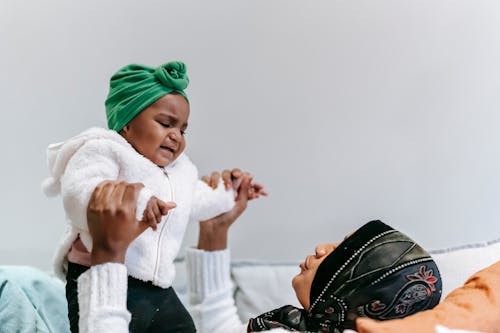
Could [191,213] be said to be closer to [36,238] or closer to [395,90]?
[36,238]

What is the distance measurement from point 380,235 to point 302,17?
87 centimetres

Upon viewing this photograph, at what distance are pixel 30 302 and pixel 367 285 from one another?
2.67ft

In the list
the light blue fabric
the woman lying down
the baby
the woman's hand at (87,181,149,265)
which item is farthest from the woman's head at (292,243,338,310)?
the light blue fabric

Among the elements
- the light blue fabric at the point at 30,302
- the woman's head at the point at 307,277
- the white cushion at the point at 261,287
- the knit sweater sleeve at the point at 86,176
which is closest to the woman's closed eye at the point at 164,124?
the knit sweater sleeve at the point at 86,176

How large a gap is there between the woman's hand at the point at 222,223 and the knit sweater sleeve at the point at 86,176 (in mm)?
418

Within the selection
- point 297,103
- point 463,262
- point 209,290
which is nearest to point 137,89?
point 209,290

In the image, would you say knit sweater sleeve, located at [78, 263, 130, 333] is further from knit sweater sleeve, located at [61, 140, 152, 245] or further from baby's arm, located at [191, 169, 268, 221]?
baby's arm, located at [191, 169, 268, 221]

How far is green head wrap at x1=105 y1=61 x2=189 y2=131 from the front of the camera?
1033 millimetres

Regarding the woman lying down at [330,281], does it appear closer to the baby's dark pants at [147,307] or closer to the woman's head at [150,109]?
the baby's dark pants at [147,307]

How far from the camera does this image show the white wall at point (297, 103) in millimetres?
1653

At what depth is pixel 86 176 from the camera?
940mm

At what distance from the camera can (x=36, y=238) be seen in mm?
1690

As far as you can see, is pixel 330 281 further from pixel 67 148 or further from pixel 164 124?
pixel 67 148

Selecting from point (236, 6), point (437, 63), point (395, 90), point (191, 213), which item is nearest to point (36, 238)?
point (191, 213)
